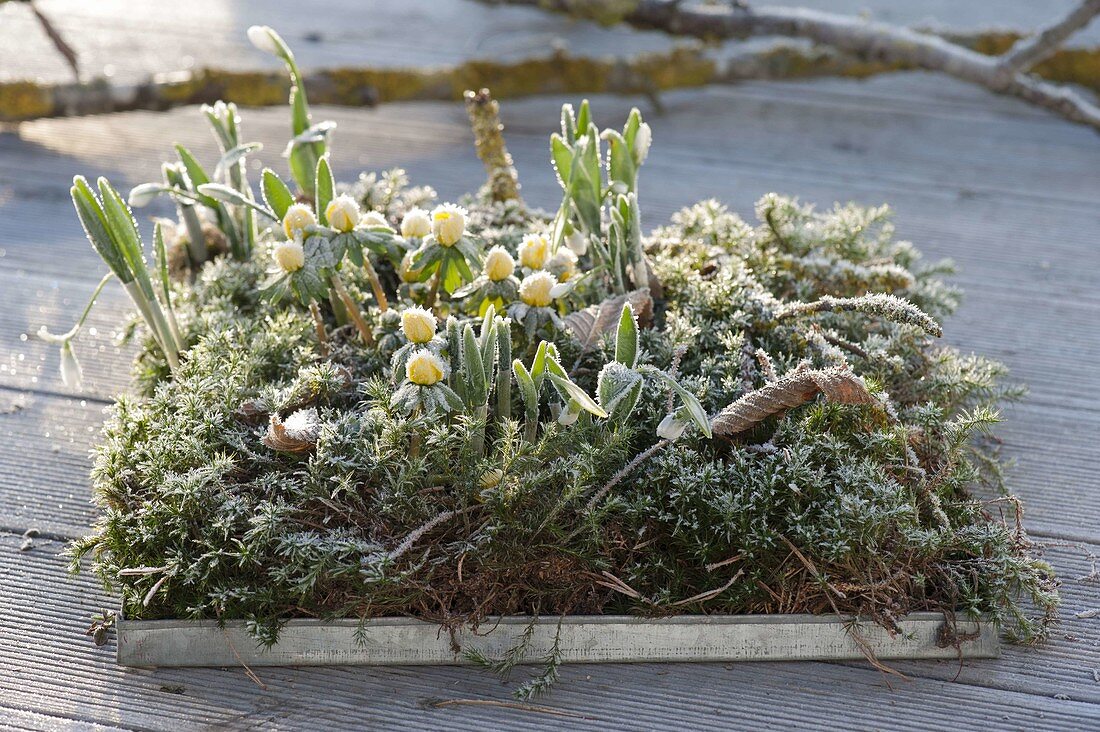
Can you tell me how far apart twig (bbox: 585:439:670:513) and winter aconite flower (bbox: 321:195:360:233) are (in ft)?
1.93

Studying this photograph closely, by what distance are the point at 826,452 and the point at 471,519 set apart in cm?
53

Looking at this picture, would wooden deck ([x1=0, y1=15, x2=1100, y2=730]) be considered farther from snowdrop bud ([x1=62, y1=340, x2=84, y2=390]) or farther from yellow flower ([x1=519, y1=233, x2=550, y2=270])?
yellow flower ([x1=519, y1=233, x2=550, y2=270])

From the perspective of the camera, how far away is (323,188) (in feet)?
6.05

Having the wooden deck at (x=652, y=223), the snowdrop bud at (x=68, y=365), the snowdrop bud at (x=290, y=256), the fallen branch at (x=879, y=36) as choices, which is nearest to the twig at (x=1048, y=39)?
the fallen branch at (x=879, y=36)

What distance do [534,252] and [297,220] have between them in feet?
1.25

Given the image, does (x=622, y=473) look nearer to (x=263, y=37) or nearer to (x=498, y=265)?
(x=498, y=265)

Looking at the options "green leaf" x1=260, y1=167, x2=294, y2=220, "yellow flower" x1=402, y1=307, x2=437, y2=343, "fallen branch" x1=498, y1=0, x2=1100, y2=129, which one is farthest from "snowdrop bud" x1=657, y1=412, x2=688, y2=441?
"fallen branch" x1=498, y1=0, x2=1100, y2=129

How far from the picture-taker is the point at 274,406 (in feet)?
5.49

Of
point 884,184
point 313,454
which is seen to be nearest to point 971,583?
point 313,454


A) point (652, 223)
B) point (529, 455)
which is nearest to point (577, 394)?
point (529, 455)

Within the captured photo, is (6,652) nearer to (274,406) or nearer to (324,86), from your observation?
(274,406)

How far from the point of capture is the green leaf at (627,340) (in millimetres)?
1610

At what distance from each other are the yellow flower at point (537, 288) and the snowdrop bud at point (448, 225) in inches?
5.3

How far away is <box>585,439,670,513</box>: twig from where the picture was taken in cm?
151
